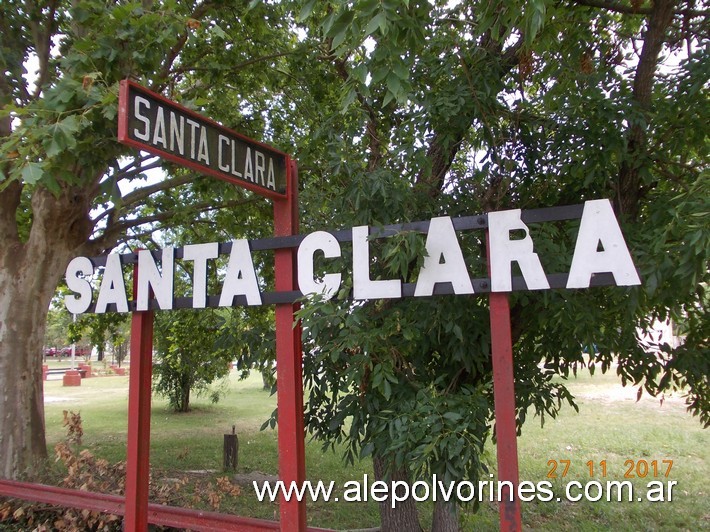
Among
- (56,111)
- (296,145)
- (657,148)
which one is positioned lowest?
(657,148)

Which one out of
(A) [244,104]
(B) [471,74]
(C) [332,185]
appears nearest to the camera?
(B) [471,74]

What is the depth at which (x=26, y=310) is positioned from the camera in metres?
6.94

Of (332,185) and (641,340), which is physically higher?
(332,185)

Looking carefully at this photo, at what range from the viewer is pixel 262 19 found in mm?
7637

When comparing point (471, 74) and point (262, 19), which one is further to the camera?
point (262, 19)

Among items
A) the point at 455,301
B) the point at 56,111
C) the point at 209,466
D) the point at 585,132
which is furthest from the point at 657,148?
the point at 209,466

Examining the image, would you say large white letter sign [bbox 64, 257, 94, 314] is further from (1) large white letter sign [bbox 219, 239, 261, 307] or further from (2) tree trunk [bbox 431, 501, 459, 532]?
(2) tree trunk [bbox 431, 501, 459, 532]

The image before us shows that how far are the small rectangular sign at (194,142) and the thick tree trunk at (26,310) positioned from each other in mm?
4267

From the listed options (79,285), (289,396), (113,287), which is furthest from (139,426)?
(289,396)

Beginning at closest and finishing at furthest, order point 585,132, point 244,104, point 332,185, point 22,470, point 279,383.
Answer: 1. point 279,383
2. point 585,132
3. point 332,185
4. point 22,470
5. point 244,104

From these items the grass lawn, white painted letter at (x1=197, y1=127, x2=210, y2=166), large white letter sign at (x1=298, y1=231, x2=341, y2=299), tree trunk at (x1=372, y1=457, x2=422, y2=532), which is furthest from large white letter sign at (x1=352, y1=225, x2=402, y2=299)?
tree trunk at (x1=372, y1=457, x2=422, y2=532)

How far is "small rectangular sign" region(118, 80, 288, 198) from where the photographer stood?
9.21 ft

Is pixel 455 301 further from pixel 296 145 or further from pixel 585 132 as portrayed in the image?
pixel 296 145

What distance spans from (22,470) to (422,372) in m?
5.57
